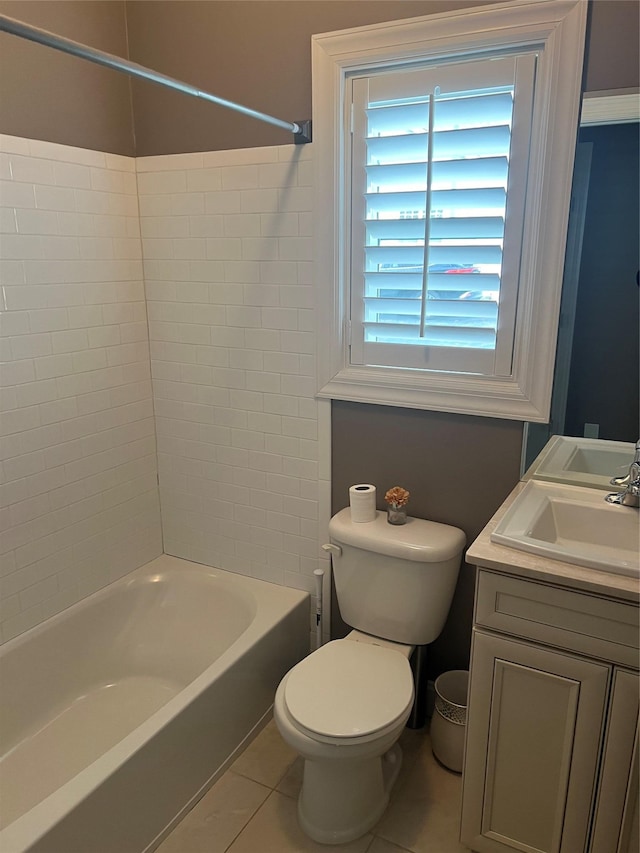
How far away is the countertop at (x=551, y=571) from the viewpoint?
130 cm

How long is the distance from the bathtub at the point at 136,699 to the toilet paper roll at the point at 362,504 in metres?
0.50

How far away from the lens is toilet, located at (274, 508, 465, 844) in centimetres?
167

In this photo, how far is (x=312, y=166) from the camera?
1989 mm

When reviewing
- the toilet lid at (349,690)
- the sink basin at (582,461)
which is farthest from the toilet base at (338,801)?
the sink basin at (582,461)

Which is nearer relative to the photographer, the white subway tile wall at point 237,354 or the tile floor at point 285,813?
the tile floor at point 285,813

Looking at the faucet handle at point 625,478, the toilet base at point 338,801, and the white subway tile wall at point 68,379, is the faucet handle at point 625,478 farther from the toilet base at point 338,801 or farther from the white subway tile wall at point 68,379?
the white subway tile wall at point 68,379

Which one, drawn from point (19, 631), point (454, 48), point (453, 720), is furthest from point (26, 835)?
point (454, 48)

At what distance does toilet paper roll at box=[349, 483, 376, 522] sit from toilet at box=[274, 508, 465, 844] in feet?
0.08

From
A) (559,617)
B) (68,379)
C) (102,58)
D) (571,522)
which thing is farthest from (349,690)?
(102,58)

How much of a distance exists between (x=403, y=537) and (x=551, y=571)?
63 centimetres

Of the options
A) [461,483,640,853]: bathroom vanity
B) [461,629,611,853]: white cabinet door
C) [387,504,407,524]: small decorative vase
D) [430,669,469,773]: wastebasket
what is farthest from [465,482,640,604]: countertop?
[430,669,469,773]: wastebasket

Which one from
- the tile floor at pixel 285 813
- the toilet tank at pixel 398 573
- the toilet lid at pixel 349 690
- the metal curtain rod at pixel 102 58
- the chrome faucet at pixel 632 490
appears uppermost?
the metal curtain rod at pixel 102 58

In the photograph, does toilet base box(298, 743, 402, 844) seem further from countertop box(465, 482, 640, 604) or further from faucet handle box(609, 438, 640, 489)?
faucet handle box(609, 438, 640, 489)

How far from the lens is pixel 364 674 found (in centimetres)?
183
